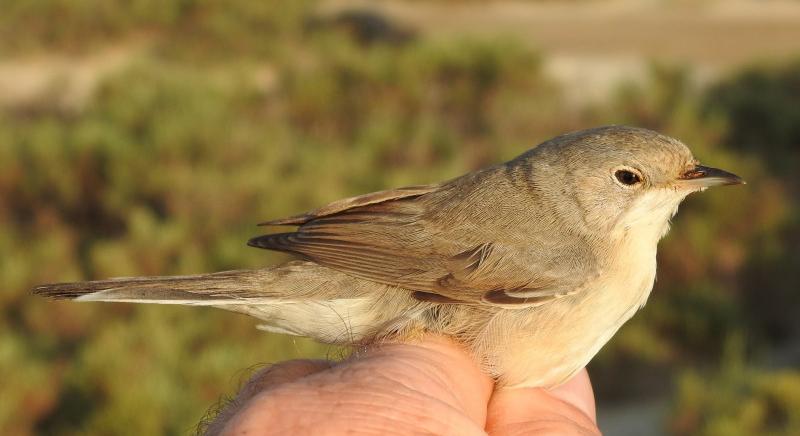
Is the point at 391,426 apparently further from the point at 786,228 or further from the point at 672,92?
the point at 672,92

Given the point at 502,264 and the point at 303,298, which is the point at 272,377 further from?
the point at 502,264

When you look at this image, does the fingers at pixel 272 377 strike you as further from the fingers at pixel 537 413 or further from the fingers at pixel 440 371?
the fingers at pixel 537 413

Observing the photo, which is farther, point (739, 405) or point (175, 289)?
point (739, 405)

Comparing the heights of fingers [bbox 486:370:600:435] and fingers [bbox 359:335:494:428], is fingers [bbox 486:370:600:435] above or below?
below

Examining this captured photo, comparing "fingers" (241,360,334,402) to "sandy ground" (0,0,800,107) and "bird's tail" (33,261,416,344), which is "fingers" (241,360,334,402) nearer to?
"bird's tail" (33,261,416,344)

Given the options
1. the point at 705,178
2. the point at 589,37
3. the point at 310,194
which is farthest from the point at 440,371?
the point at 589,37

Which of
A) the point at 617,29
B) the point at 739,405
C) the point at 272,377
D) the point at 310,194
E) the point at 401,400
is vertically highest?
the point at 401,400

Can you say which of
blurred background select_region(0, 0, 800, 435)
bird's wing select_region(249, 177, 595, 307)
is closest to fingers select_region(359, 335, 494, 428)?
bird's wing select_region(249, 177, 595, 307)

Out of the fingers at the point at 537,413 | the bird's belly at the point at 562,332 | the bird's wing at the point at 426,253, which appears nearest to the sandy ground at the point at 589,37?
the bird's wing at the point at 426,253
